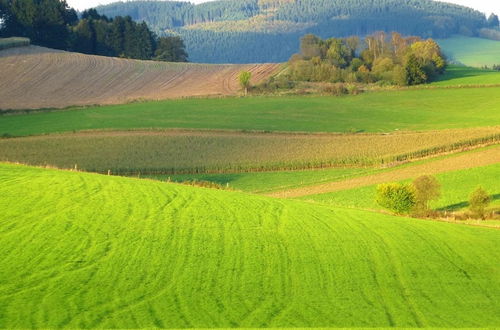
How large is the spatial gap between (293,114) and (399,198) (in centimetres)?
3475

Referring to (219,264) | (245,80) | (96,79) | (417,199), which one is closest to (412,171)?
(417,199)

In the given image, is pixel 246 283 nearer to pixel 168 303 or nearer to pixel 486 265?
pixel 168 303

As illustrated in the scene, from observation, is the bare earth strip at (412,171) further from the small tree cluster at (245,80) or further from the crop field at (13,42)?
the crop field at (13,42)

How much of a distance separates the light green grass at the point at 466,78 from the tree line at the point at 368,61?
3.86ft

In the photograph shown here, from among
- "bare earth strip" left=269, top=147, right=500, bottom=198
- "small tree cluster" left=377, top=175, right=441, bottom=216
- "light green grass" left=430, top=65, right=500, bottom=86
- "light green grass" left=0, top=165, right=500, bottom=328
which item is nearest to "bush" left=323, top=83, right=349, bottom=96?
"light green grass" left=430, top=65, right=500, bottom=86

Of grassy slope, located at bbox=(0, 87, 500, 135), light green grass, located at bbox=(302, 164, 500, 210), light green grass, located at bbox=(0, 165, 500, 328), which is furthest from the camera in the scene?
grassy slope, located at bbox=(0, 87, 500, 135)

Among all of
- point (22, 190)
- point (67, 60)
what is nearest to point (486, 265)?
point (22, 190)

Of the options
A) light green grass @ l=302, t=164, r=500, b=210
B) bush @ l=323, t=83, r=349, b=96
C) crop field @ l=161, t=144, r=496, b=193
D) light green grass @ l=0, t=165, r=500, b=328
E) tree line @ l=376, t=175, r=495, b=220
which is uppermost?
light green grass @ l=0, t=165, r=500, b=328

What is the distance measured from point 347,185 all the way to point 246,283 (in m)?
28.1

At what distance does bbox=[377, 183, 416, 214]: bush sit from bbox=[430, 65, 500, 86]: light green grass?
5404cm

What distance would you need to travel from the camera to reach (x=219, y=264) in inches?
880

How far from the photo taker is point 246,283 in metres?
21.0

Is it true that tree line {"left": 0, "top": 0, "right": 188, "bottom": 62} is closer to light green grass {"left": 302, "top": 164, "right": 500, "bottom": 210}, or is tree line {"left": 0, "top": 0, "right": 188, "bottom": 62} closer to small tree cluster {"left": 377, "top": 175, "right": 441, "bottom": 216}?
light green grass {"left": 302, "top": 164, "right": 500, "bottom": 210}

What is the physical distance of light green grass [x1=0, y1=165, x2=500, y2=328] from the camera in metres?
18.8
